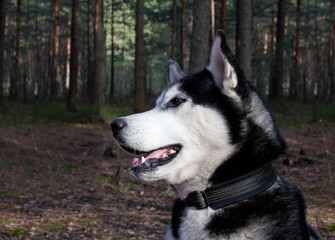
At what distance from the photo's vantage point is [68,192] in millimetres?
8242

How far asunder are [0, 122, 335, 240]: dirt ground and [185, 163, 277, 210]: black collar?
299 cm

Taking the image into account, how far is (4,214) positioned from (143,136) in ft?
14.7

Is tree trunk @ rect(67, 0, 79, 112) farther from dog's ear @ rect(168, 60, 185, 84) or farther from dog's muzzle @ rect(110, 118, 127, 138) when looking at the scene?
dog's muzzle @ rect(110, 118, 127, 138)

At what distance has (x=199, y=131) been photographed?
318cm

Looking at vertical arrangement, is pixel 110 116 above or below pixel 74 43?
below

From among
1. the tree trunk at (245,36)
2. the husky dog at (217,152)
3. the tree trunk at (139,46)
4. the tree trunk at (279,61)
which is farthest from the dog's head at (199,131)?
the tree trunk at (279,61)

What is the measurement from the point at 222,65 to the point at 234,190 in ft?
3.03

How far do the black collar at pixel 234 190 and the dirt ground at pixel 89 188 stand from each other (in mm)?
2988

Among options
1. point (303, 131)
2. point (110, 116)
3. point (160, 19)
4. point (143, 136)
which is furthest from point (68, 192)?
point (160, 19)

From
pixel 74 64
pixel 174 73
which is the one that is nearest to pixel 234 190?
pixel 174 73

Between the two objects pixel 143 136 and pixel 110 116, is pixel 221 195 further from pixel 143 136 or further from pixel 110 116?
pixel 110 116

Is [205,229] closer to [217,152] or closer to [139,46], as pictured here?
[217,152]

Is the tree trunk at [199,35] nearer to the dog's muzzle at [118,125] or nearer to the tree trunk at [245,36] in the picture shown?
the tree trunk at [245,36]

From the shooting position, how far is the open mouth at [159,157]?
125 inches
